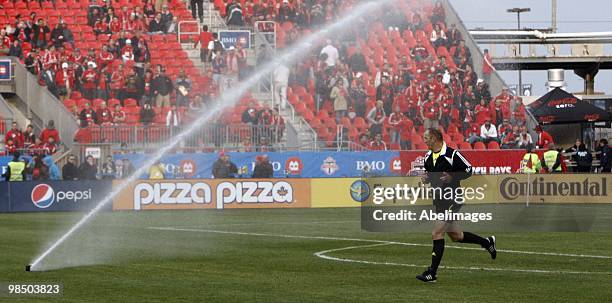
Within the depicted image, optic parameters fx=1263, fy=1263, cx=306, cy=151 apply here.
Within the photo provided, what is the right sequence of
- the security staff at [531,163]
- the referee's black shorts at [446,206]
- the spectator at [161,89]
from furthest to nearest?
the spectator at [161,89], the security staff at [531,163], the referee's black shorts at [446,206]

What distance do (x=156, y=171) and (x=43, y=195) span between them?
11.6 ft

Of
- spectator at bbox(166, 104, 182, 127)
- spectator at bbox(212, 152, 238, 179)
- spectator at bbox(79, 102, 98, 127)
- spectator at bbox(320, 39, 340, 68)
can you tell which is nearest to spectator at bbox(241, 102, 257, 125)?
spectator at bbox(166, 104, 182, 127)

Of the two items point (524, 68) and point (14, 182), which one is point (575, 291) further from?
point (524, 68)

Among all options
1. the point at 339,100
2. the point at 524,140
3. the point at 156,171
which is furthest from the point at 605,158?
the point at 156,171

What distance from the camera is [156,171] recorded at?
39.3 metres

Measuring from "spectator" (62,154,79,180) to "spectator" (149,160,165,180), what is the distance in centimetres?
227

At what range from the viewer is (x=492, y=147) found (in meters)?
45.1

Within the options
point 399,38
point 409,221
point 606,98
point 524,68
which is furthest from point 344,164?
point 524,68

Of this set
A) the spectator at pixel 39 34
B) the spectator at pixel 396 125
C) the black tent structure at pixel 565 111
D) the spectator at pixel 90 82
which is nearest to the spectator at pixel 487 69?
the black tent structure at pixel 565 111

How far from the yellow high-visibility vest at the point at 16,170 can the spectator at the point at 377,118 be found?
12.7 meters

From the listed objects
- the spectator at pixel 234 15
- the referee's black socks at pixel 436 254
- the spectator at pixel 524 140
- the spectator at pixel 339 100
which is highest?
the spectator at pixel 234 15

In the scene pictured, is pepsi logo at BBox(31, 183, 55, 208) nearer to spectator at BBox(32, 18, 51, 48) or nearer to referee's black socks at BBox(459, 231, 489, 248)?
spectator at BBox(32, 18, 51, 48)

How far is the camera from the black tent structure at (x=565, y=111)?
5169 centimetres

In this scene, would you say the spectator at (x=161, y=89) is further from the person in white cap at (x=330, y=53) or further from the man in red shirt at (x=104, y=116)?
the person in white cap at (x=330, y=53)
